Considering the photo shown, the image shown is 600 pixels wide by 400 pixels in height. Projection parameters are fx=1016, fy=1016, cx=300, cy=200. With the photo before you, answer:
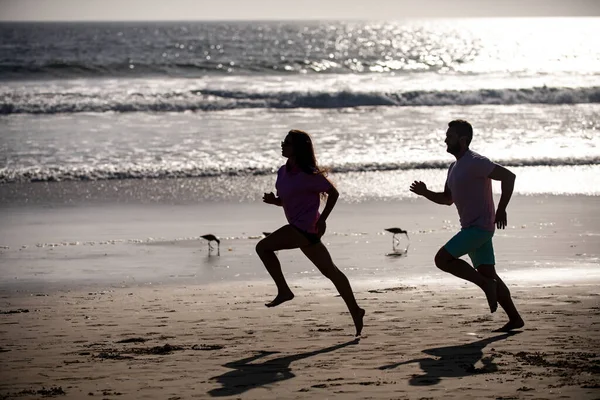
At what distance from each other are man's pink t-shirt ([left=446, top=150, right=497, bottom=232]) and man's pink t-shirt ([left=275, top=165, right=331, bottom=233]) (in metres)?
0.86

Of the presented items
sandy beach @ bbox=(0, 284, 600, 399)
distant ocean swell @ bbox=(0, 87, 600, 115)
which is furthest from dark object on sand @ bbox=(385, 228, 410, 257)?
distant ocean swell @ bbox=(0, 87, 600, 115)

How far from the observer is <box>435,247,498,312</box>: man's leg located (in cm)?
679

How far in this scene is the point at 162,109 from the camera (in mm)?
29859

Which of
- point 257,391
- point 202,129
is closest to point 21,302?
point 257,391

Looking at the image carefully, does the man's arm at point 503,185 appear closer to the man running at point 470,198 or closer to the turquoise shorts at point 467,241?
the man running at point 470,198

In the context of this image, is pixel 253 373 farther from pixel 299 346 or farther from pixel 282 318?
pixel 282 318

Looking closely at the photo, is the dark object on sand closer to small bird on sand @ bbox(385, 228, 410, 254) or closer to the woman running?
small bird on sand @ bbox(385, 228, 410, 254)

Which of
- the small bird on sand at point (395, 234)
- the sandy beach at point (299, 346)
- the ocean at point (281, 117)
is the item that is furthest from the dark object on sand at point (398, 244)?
the ocean at point (281, 117)

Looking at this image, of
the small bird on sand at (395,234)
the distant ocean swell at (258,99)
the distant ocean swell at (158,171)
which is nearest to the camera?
the small bird on sand at (395,234)

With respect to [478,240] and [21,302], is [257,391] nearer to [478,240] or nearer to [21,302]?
[478,240]

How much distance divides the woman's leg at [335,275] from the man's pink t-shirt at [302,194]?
6.2 inches

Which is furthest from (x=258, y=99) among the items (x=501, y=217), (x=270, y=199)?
(x=501, y=217)

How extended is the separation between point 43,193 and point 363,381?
1103cm

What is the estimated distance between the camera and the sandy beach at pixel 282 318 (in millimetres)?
5719
